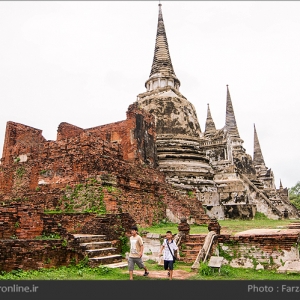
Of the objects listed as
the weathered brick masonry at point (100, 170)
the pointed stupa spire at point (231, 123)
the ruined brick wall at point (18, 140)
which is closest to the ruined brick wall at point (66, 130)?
the ruined brick wall at point (18, 140)

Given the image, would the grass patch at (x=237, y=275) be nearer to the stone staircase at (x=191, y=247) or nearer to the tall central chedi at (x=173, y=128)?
the stone staircase at (x=191, y=247)

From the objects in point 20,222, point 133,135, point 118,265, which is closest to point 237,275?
point 118,265

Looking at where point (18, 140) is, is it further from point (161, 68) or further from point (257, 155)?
point (257, 155)

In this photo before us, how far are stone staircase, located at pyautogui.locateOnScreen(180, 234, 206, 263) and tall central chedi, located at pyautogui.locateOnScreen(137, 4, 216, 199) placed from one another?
376 inches

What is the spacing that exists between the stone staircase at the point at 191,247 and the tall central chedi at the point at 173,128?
9544mm

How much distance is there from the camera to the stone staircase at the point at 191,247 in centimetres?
1000

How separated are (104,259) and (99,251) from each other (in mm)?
287

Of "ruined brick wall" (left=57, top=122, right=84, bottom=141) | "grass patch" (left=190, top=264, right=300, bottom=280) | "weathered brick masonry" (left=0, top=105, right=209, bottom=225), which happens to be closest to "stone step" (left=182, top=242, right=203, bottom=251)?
"grass patch" (left=190, top=264, right=300, bottom=280)

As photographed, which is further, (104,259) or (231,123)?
(231,123)

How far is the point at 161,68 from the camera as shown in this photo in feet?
99.5

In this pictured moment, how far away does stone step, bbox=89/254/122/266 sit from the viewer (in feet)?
27.6
